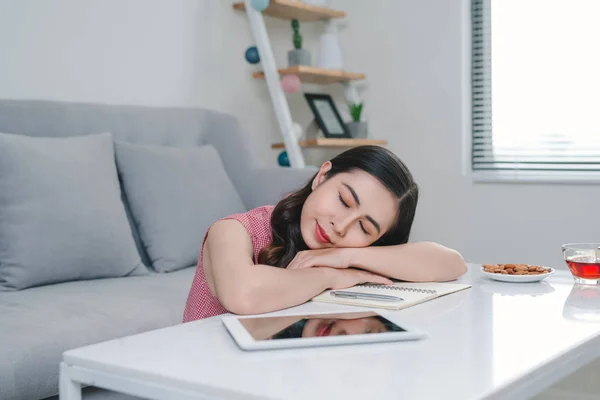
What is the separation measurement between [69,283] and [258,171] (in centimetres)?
94

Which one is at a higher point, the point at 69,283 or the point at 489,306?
the point at 489,306

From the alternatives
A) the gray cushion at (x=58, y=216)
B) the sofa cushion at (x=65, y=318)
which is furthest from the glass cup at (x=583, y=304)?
the gray cushion at (x=58, y=216)

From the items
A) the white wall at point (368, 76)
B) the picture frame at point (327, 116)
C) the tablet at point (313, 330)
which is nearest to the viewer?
the tablet at point (313, 330)

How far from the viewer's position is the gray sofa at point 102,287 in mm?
1515

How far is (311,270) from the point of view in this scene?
49.8 inches

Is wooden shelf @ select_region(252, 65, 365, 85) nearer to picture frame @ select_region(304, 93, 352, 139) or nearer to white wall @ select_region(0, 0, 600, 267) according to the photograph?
picture frame @ select_region(304, 93, 352, 139)

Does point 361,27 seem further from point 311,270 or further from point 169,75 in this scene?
point 311,270

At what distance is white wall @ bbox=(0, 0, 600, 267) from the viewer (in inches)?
109

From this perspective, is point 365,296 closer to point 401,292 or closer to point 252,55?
point 401,292

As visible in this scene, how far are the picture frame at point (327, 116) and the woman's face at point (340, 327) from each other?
100 inches

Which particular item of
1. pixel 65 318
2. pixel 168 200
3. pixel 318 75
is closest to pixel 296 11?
pixel 318 75

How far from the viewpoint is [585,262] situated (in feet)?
4.51

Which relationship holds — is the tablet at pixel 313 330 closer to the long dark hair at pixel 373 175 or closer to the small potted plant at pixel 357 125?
the long dark hair at pixel 373 175

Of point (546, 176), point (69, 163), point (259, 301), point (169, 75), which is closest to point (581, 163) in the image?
point (546, 176)
